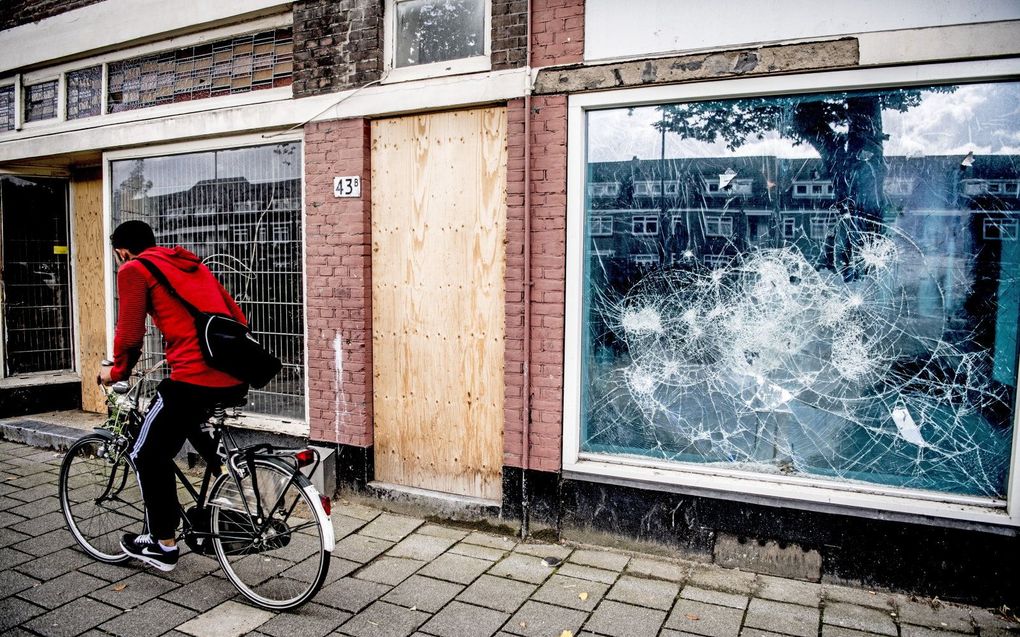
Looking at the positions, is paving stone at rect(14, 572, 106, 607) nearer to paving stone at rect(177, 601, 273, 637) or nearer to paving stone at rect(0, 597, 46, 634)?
paving stone at rect(0, 597, 46, 634)

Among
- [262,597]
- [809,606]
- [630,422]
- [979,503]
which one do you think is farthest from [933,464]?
[262,597]

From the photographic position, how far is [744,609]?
3.98 m

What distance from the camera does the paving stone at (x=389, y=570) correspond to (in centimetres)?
434

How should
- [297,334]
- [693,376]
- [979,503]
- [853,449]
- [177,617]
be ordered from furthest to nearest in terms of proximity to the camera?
[297,334] < [693,376] < [853,449] < [979,503] < [177,617]

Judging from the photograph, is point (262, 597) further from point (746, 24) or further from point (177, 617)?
point (746, 24)

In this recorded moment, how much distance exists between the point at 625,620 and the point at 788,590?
1165 mm

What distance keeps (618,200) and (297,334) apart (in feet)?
10.4

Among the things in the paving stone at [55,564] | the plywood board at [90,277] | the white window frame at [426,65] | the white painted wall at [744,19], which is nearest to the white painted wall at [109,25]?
the white window frame at [426,65]

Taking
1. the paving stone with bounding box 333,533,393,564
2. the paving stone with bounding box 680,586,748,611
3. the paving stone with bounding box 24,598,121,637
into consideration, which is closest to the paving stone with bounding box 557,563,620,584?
the paving stone with bounding box 680,586,748,611

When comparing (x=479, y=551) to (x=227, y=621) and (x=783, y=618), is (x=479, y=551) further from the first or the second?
(x=783, y=618)

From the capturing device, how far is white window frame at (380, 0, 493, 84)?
16.9 feet

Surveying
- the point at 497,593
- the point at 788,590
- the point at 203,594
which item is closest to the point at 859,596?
the point at 788,590

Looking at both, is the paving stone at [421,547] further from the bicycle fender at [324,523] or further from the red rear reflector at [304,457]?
the red rear reflector at [304,457]

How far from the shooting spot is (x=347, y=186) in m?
5.62
